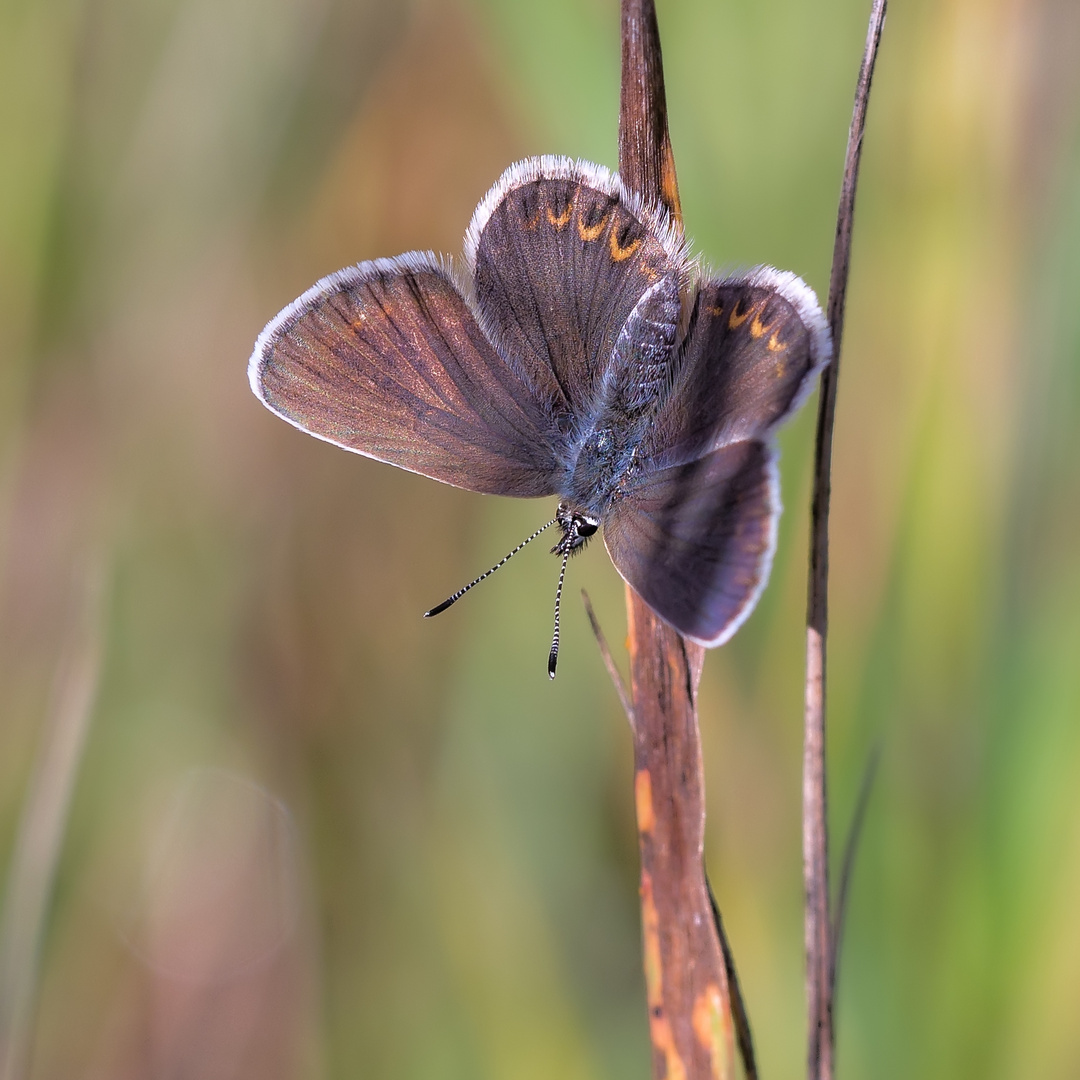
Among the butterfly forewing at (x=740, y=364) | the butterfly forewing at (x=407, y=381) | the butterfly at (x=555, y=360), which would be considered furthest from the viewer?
the butterfly forewing at (x=407, y=381)

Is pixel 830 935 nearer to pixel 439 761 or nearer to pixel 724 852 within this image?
pixel 724 852

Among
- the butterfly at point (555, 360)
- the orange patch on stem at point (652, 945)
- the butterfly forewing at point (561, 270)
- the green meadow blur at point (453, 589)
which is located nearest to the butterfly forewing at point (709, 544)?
the butterfly at point (555, 360)

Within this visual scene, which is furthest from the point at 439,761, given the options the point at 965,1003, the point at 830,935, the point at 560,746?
the point at 830,935

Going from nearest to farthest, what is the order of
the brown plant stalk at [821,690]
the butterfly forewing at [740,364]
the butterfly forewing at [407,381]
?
the brown plant stalk at [821,690] < the butterfly forewing at [740,364] < the butterfly forewing at [407,381]

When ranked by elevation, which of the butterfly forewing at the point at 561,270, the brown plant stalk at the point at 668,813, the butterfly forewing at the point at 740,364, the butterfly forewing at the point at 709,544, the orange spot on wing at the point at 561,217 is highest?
the orange spot on wing at the point at 561,217

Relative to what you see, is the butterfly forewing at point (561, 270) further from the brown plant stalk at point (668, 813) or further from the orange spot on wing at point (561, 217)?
the brown plant stalk at point (668, 813)

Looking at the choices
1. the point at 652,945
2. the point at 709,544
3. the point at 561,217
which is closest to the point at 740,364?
the point at 709,544

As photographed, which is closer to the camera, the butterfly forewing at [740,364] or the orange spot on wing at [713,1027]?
the orange spot on wing at [713,1027]

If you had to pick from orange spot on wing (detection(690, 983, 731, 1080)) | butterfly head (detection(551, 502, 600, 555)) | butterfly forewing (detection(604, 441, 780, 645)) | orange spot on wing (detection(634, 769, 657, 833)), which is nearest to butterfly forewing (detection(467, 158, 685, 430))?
butterfly head (detection(551, 502, 600, 555))
